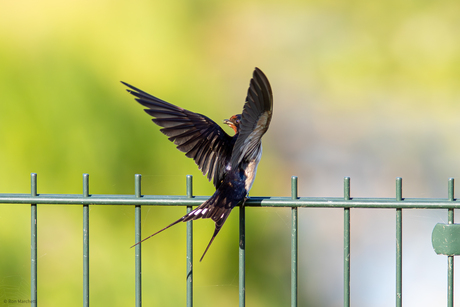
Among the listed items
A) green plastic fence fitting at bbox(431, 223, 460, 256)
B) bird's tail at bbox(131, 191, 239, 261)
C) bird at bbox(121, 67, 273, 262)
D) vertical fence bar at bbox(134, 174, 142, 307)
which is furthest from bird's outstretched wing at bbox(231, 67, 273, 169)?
green plastic fence fitting at bbox(431, 223, 460, 256)

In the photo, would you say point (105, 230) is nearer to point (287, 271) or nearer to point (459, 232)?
point (287, 271)

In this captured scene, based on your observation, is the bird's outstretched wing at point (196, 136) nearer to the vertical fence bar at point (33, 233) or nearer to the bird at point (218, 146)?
the bird at point (218, 146)

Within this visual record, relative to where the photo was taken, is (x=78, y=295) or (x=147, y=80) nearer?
(x=78, y=295)

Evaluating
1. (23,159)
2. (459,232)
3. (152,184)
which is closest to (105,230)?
(152,184)

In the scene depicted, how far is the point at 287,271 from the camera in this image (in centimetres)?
530

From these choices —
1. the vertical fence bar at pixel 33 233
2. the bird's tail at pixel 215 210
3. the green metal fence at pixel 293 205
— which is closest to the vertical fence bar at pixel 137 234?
the green metal fence at pixel 293 205

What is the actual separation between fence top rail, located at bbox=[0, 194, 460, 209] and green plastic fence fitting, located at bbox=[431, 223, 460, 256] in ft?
0.34

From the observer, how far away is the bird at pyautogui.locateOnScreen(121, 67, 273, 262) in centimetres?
225

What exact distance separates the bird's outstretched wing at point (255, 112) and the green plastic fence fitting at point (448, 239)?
941mm

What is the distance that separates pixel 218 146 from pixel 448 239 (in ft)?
4.06

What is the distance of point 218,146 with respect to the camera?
2.71 metres

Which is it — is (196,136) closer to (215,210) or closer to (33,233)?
(215,210)

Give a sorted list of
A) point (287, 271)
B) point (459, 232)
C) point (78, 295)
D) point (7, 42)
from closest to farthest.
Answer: point (459, 232) → point (78, 295) → point (287, 271) → point (7, 42)

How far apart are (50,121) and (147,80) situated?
44.9 inches
